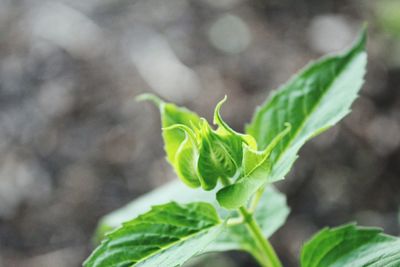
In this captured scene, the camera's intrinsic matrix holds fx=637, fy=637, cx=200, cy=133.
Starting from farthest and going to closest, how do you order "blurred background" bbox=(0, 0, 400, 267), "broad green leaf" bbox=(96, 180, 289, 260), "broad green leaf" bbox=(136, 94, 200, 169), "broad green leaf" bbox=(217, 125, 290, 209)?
"blurred background" bbox=(0, 0, 400, 267), "broad green leaf" bbox=(96, 180, 289, 260), "broad green leaf" bbox=(136, 94, 200, 169), "broad green leaf" bbox=(217, 125, 290, 209)

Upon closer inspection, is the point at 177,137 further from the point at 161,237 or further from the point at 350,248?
the point at 350,248

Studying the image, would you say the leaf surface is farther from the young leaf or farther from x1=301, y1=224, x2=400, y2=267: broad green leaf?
x1=301, y1=224, x2=400, y2=267: broad green leaf

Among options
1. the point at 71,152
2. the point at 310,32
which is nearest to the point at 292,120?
the point at 71,152

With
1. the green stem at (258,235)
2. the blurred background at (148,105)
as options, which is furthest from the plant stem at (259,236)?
the blurred background at (148,105)

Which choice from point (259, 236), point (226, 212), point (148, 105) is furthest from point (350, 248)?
point (148, 105)

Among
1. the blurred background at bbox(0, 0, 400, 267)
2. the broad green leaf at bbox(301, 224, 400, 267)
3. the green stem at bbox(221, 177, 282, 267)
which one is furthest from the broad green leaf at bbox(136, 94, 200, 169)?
the blurred background at bbox(0, 0, 400, 267)

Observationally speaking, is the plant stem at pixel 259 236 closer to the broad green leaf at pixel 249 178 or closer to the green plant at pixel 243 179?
the green plant at pixel 243 179
